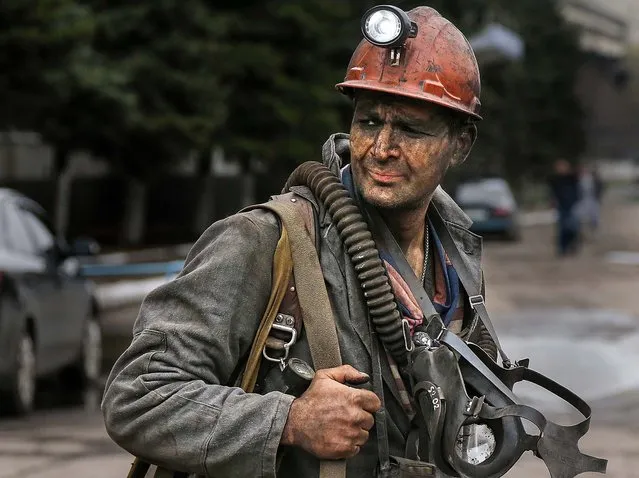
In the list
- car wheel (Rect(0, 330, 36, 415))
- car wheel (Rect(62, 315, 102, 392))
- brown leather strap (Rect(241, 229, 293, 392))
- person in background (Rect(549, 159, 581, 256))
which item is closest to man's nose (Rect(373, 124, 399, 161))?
brown leather strap (Rect(241, 229, 293, 392))

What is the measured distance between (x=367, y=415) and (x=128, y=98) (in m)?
21.6

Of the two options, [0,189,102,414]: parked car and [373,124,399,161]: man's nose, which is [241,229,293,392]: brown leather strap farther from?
[0,189,102,414]: parked car

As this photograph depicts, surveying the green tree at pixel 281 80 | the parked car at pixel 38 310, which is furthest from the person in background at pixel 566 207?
the parked car at pixel 38 310

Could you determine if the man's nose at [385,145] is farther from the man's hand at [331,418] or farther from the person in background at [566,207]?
the person in background at [566,207]

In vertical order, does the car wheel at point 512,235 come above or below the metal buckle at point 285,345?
below

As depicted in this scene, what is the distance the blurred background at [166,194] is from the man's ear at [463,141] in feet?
20.6

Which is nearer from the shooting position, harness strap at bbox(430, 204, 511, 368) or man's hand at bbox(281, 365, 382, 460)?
man's hand at bbox(281, 365, 382, 460)

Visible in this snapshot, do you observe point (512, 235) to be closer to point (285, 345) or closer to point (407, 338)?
point (407, 338)

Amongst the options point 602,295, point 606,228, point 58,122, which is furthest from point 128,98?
point 606,228

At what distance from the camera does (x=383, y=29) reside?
3.08 meters

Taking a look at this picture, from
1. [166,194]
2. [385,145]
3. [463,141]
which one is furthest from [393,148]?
[166,194]

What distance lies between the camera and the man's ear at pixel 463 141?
3.32 metres

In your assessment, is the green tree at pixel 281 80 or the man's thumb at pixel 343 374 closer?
the man's thumb at pixel 343 374

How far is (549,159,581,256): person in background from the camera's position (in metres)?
34.1
